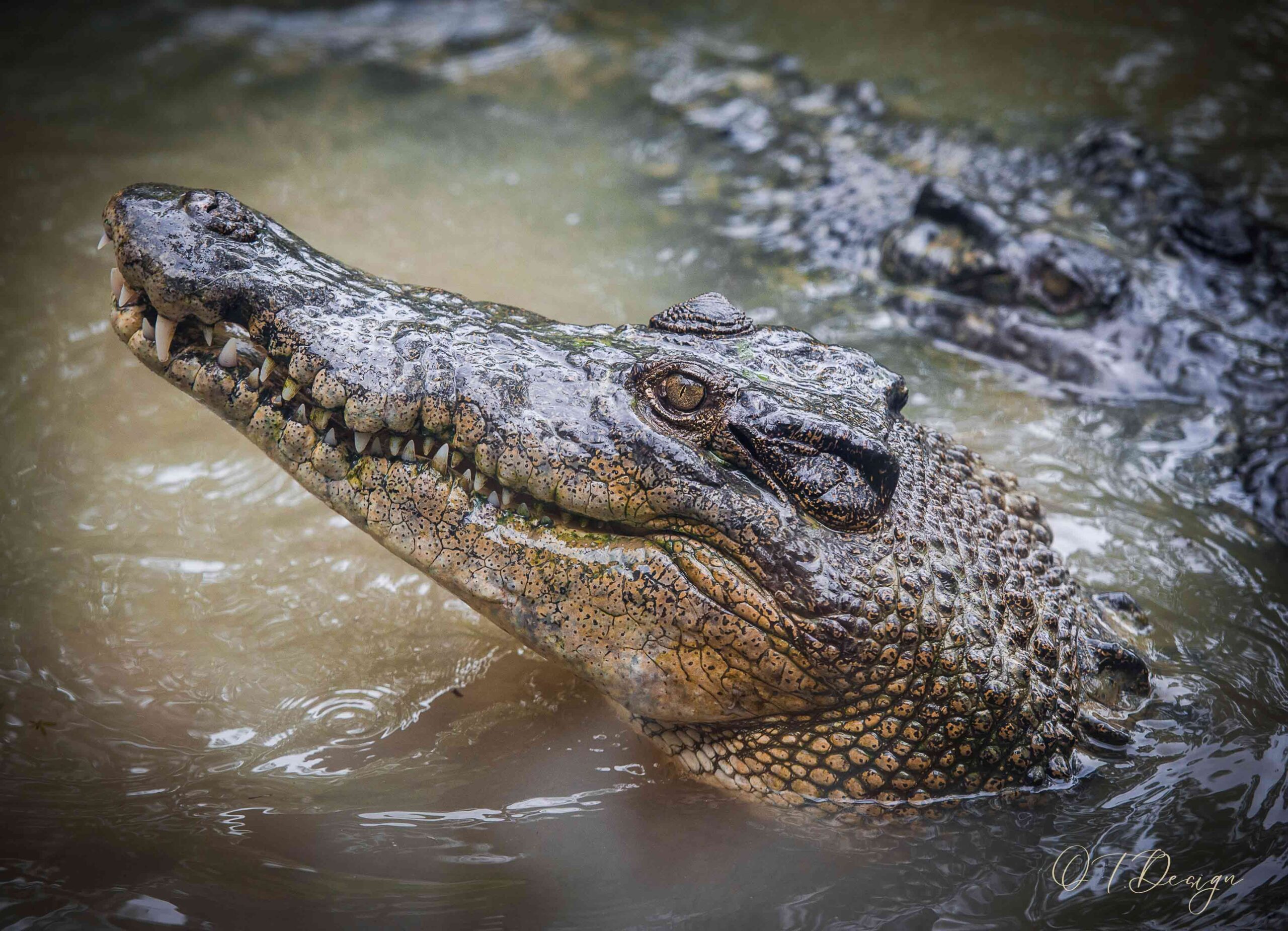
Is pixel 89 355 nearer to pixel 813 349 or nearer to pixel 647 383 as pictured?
pixel 647 383

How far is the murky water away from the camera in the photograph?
250 cm

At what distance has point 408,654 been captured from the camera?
3.22m

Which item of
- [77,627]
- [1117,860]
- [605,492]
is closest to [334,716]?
[77,627]

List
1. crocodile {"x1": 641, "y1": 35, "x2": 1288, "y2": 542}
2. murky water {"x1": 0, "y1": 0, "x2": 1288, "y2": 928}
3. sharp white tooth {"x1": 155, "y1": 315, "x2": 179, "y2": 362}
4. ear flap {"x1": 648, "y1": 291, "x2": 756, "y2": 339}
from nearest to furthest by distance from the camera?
1. murky water {"x1": 0, "y1": 0, "x2": 1288, "y2": 928}
2. sharp white tooth {"x1": 155, "y1": 315, "x2": 179, "y2": 362}
3. ear flap {"x1": 648, "y1": 291, "x2": 756, "y2": 339}
4. crocodile {"x1": 641, "y1": 35, "x2": 1288, "y2": 542}

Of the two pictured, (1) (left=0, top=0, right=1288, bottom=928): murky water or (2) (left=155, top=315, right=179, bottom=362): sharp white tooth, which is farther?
(2) (left=155, top=315, right=179, bottom=362): sharp white tooth

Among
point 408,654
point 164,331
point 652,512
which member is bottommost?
point 408,654

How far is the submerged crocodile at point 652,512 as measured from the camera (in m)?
2.53

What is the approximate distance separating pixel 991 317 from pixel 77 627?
15.0ft

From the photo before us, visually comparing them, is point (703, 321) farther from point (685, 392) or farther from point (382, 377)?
point (382, 377)

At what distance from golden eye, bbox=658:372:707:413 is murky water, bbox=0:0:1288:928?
1.06 meters

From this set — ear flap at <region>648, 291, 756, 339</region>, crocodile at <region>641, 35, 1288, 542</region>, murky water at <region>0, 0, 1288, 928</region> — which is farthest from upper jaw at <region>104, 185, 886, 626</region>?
crocodile at <region>641, 35, 1288, 542</region>

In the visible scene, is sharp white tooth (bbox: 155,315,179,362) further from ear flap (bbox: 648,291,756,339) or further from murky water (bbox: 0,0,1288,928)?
ear flap (bbox: 648,291,756,339)

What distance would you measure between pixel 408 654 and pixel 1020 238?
4.15 m

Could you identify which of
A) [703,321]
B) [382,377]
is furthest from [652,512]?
[382,377]
